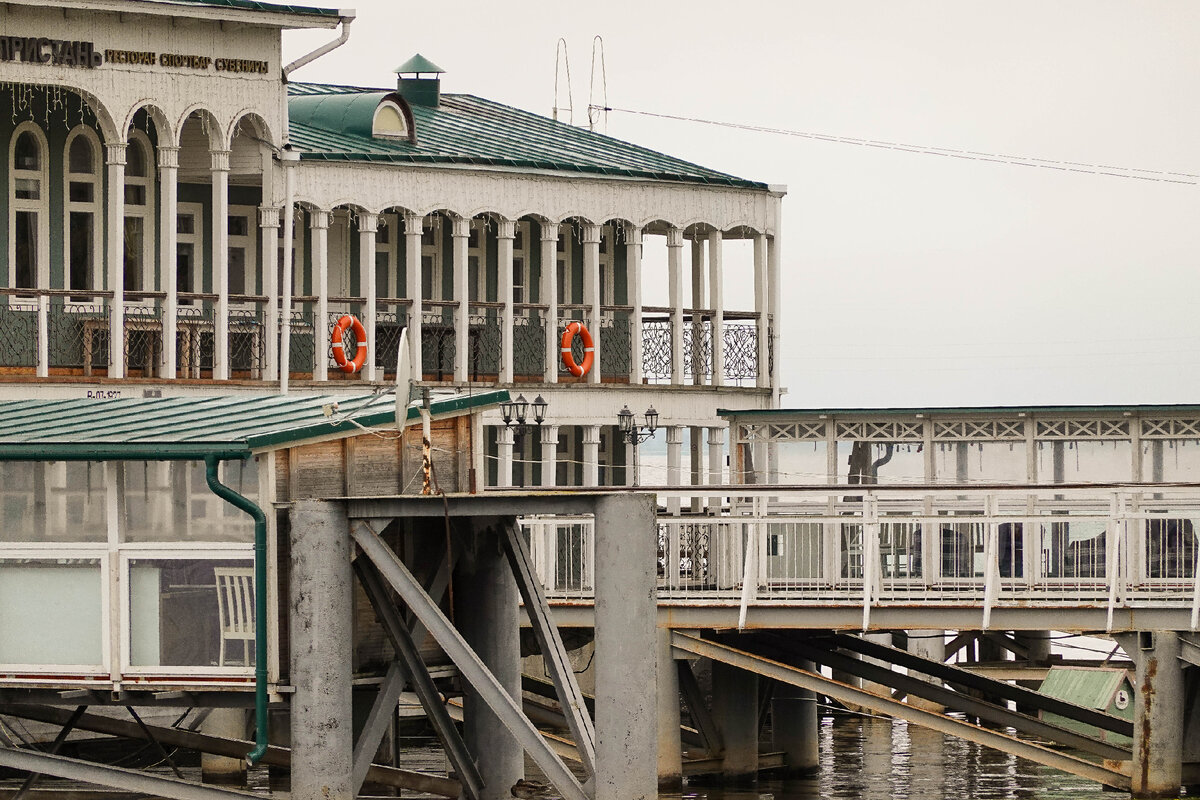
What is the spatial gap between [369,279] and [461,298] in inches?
71.5

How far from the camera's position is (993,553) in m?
26.8

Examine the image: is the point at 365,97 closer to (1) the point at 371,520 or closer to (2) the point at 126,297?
(2) the point at 126,297

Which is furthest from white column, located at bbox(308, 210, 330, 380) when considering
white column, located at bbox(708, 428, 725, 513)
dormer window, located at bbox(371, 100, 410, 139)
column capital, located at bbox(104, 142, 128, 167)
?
white column, located at bbox(708, 428, 725, 513)

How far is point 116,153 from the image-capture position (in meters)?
36.2

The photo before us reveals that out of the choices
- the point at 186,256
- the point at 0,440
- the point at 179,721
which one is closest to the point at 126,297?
the point at 186,256

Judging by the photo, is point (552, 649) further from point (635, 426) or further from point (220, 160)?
point (635, 426)

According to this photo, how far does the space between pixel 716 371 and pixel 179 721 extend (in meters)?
12.9

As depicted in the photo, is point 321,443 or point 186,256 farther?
point 186,256

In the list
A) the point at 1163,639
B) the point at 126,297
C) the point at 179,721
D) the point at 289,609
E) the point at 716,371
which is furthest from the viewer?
the point at 716,371

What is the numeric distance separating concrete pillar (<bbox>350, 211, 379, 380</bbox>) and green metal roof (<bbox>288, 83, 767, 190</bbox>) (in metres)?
0.97

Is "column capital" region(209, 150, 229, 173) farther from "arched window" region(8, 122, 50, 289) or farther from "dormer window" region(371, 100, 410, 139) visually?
"dormer window" region(371, 100, 410, 139)

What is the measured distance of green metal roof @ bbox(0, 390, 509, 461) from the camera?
20.0 metres

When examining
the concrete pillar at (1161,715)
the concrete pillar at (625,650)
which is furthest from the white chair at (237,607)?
the concrete pillar at (1161,715)

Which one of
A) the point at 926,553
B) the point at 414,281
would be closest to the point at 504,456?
the point at 414,281
